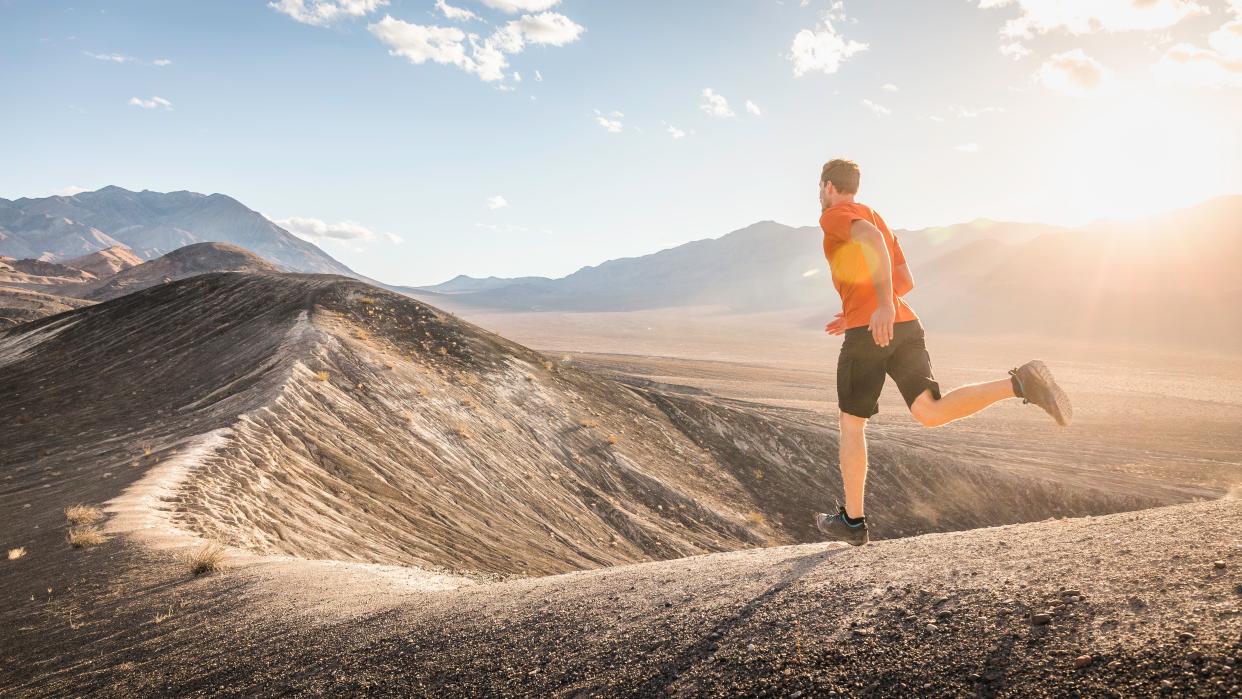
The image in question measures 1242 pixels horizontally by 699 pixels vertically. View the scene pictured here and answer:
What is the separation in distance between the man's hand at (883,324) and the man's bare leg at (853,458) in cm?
66

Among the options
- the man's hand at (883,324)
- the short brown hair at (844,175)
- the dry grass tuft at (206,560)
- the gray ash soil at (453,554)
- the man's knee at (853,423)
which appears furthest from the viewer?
the dry grass tuft at (206,560)

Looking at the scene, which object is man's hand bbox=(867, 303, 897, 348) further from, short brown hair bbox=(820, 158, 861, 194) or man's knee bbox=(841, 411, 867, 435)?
short brown hair bbox=(820, 158, 861, 194)

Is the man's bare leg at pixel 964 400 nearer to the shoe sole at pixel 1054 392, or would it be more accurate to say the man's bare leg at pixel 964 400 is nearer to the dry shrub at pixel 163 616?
the shoe sole at pixel 1054 392

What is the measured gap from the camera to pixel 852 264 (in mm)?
4332

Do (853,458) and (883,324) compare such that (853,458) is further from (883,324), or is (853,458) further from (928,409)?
(883,324)

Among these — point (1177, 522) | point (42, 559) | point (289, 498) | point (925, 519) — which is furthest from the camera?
point (925, 519)

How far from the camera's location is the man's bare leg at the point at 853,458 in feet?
14.9

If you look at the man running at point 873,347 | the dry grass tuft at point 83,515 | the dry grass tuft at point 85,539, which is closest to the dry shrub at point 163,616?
the dry grass tuft at point 85,539

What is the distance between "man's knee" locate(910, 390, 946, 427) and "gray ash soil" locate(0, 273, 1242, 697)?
82 cm

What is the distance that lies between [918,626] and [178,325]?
2430cm

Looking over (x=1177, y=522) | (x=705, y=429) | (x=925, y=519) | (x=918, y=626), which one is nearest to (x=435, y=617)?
(x=918, y=626)

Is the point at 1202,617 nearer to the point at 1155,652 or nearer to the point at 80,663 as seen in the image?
the point at 1155,652

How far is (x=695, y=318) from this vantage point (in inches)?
7480

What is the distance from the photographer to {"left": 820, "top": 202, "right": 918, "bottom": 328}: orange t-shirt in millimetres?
4297
